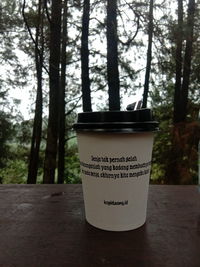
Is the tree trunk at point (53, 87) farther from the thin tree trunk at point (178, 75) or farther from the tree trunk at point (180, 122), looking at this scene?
the thin tree trunk at point (178, 75)

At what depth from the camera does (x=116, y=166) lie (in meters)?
0.44

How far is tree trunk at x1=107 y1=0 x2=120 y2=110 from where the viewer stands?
2.93 meters

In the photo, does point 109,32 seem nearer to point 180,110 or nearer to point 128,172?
point 180,110

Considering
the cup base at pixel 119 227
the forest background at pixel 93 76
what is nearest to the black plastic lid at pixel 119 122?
the cup base at pixel 119 227

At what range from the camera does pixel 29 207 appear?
0.58 meters

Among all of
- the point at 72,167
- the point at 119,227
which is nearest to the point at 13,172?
the point at 72,167

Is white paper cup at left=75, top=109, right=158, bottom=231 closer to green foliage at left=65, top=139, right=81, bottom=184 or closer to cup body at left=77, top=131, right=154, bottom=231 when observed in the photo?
cup body at left=77, top=131, right=154, bottom=231

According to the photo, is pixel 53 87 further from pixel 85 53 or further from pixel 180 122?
pixel 180 122

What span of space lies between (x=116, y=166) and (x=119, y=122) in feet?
0.26

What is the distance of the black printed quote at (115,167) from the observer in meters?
0.45

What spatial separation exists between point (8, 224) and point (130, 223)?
235 millimetres

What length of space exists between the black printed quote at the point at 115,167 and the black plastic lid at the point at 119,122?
0.18 feet

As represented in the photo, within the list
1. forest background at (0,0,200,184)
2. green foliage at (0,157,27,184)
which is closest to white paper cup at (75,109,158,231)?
forest background at (0,0,200,184)

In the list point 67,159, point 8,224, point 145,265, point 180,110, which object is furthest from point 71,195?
point 67,159
